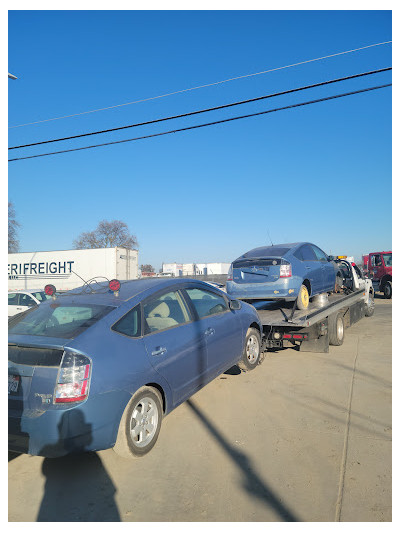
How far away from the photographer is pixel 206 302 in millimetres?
4574

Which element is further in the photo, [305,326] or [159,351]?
[305,326]

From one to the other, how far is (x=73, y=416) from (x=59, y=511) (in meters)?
0.64

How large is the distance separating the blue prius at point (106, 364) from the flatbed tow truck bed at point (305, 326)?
2064 millimetres

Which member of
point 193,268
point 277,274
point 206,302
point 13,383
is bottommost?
point 13,383

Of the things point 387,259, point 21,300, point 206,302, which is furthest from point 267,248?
point 387,259

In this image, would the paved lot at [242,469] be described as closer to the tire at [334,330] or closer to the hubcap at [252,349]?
the hubcap at [252,349]

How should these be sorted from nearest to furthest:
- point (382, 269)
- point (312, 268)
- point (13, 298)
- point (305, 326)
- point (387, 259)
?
point (305, 326), point (312, 268), point (13, 298), point (387, 259), point (382, 269)

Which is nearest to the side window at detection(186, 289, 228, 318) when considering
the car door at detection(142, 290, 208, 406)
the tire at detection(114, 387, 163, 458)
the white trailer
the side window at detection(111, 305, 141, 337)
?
the car door at detection(142, 290, 208, 406)

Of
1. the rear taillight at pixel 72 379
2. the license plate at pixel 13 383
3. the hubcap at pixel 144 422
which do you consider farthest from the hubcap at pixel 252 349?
the license plate at pixel 13 383

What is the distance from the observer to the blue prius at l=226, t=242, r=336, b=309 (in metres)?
6.49

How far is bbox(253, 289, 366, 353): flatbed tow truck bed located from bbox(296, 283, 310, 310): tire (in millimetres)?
107

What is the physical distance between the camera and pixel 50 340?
2871 mm

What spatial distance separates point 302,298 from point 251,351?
1800mm

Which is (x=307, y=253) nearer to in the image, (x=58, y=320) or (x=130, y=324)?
(x=130, y=324)
